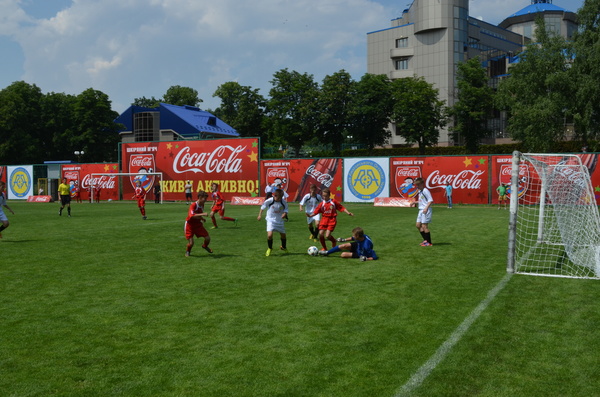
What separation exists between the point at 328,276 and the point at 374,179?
28132 mm

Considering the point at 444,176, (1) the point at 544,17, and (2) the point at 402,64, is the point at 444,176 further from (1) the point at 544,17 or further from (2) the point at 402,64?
(1) the point at 544,17

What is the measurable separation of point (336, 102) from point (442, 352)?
2519 inches

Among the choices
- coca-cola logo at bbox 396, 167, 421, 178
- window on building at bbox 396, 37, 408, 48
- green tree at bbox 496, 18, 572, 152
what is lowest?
coca-cola logo at bbox 396, 167, 421, 178

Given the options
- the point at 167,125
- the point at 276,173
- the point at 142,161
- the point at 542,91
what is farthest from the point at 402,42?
the point at 142,161

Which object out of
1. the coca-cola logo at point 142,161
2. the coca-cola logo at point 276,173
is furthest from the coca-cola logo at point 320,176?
the coca-cola logo at point 142,161

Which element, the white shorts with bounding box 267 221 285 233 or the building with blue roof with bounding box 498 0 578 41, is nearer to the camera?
the white shorts with bounding box 267 221 285 233

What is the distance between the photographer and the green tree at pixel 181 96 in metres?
108

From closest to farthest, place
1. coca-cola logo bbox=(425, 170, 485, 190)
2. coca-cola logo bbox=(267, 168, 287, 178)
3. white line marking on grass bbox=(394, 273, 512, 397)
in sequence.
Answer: white line marking on grass bbox=(394, 273, 512, 397), coca-cola logo bbox=(425, 170, 485, 190), coca-cola logo bbox=(267, 168, 287, 178)

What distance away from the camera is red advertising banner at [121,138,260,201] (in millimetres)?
41812

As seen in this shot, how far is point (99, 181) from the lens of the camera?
4862 cm

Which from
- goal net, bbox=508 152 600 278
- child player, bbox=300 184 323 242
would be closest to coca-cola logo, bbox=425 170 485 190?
goal net, bbox=508 152 600 278

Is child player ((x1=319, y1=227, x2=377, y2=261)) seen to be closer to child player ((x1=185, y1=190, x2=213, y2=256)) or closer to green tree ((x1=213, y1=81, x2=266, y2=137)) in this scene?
child player ((x1=185, y1=190, x2=213, y2=256))

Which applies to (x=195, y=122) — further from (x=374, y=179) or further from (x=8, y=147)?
(x=374, y=179)

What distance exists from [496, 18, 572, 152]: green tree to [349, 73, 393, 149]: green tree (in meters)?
21.1
